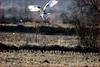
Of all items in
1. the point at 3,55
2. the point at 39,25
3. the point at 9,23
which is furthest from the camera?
the point at 9,23

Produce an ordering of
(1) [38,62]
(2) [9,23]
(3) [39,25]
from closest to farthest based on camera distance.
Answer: (1) [38,62]
(3) [39,25]
(2) [9,23]

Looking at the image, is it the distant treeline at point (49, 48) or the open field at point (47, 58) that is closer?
the open field at point (47, 58)

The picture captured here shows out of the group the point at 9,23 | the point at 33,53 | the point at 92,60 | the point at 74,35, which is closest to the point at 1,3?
the point at 9,23

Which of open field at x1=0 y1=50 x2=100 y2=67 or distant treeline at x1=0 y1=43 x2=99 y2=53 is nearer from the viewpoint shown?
open field at x1=0 y1=50 x2=100 y2=67

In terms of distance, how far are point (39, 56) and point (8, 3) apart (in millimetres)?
7632

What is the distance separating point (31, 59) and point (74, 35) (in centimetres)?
467

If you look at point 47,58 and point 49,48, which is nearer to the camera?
point 47,58

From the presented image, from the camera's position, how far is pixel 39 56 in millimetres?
8188

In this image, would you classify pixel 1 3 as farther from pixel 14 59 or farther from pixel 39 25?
pixel 14 59

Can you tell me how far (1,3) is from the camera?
47.4 feet

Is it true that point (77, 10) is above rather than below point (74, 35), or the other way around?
above

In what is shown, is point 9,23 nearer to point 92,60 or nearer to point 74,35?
point 74,35

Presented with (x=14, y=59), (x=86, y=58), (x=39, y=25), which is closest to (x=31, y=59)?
(x=14, y=59)

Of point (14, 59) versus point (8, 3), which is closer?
point (14, 59)
